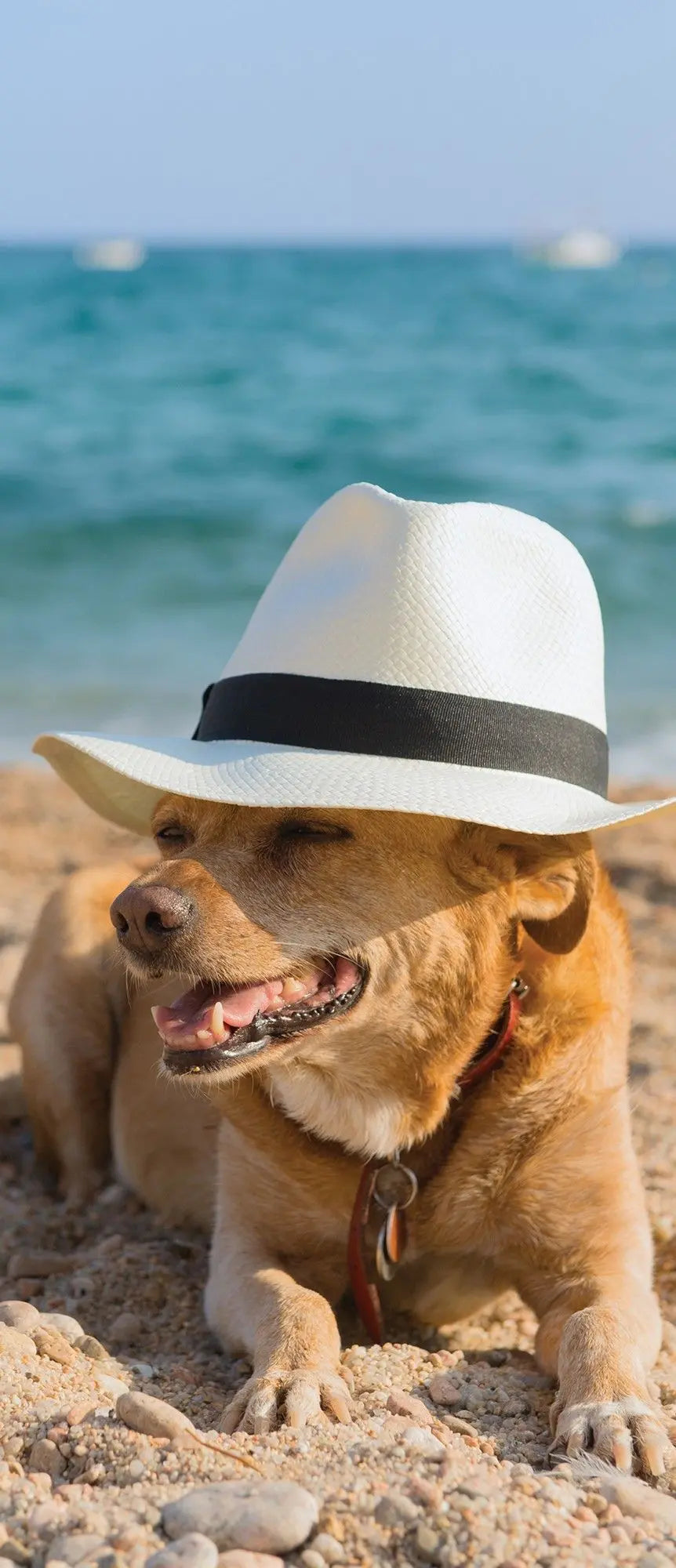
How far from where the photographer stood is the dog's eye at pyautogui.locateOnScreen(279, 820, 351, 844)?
296 centimetres

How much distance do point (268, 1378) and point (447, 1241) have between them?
62cm

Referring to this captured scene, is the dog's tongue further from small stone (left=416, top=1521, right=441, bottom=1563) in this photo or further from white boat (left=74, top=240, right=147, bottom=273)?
white boat (left=74, top=240, right=147, bottom=273)

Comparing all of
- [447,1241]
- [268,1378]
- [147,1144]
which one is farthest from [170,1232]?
[268,1378]

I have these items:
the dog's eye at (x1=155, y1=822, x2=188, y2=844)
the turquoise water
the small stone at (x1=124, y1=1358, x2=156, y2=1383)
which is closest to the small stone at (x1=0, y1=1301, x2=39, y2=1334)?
the small stone at (x1=124, y1=1358, x2=156, y2=1383)

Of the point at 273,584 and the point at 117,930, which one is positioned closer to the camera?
the point at 117,930

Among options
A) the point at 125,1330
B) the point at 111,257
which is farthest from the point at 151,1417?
the point at 111,257

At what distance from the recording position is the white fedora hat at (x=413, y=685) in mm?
2840

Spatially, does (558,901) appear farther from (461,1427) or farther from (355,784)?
Result: (461,1427)

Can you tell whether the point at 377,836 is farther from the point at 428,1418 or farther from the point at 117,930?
the point at 428,1418

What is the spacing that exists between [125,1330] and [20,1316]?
39 centimetres

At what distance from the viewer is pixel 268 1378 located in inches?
109

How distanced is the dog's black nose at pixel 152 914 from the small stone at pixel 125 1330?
1.06 meters

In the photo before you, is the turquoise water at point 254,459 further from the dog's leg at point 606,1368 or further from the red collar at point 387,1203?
the dog's leg at point 606,1368

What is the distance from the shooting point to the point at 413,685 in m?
2.97
